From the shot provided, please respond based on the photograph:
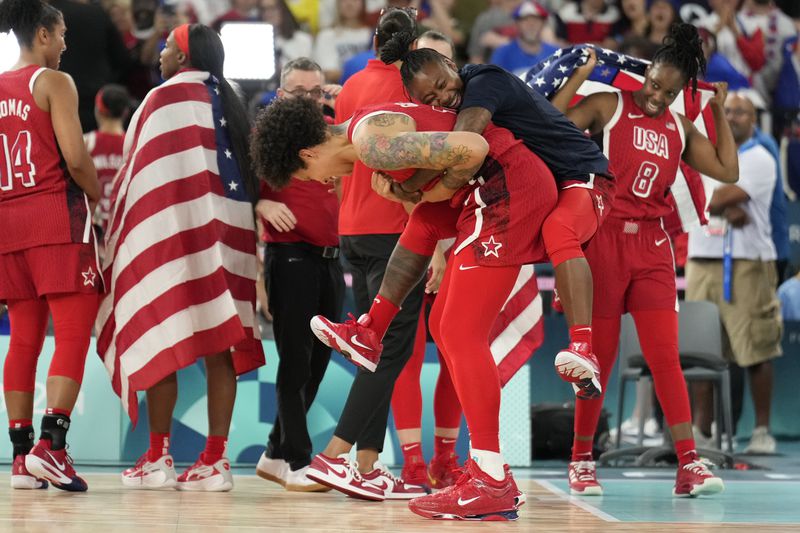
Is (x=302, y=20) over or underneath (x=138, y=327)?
over

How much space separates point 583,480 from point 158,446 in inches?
74.8

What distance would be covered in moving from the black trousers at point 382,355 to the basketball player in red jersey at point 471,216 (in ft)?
1.91

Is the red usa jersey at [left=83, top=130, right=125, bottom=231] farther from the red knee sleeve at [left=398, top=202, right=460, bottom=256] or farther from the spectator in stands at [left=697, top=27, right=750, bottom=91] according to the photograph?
the spectator in stands at [left=697, top=27, right=750, bottom=91]

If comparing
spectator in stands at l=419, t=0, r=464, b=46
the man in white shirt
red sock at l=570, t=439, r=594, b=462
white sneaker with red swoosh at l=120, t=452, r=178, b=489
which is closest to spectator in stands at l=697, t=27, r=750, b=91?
the man in white shirt

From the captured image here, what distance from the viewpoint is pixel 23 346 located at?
5.09 metres

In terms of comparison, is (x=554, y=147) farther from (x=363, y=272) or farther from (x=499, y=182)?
(x=363, y=272)

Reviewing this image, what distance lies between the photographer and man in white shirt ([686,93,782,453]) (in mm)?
8062

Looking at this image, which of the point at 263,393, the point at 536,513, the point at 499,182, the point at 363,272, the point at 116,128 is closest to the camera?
the point at 499,182

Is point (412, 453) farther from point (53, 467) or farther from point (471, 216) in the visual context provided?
point (53, 467)

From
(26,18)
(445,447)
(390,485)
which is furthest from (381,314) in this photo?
(26,18)

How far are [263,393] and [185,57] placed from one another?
7.12 feet

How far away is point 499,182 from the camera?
4.14 meters

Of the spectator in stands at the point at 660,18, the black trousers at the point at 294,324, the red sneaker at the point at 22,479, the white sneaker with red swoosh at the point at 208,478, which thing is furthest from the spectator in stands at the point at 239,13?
the red sneaker at the point at 22,479

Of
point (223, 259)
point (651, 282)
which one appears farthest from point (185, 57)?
point (651, 282)
